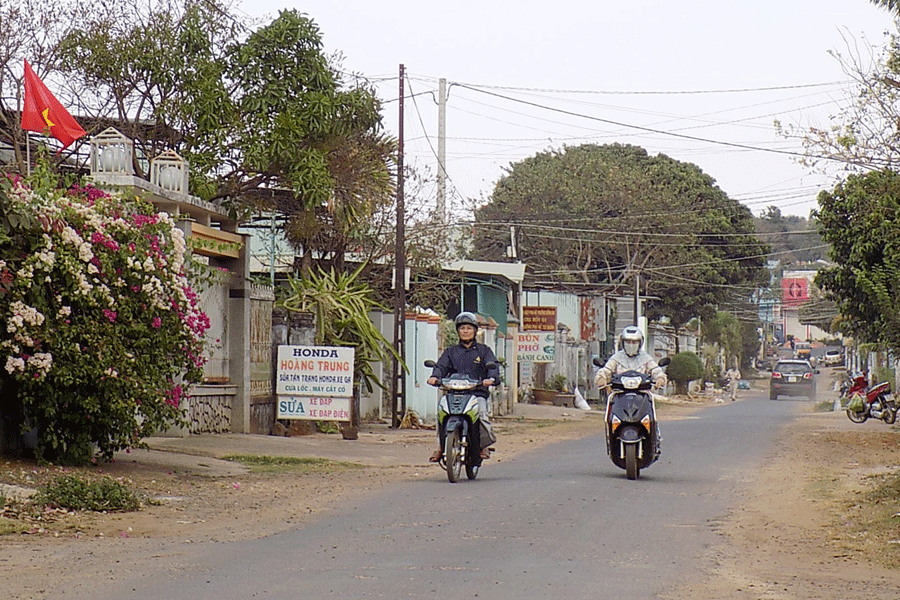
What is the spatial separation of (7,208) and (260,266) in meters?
19.0

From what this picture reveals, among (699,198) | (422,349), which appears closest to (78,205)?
(422,349)

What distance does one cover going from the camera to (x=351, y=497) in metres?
12.0

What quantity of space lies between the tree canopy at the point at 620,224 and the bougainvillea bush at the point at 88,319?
3758cm

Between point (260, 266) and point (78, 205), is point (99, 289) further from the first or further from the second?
point (260, 266)

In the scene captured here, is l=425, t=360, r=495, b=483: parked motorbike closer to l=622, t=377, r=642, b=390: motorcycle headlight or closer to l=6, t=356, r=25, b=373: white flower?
l=622, t=377, r=642, b=390: motorcycle headlight

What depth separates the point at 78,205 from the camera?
12367 millimetres

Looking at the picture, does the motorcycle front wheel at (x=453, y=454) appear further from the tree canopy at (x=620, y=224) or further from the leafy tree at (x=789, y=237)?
the leafy tree at (x=789, y=237)

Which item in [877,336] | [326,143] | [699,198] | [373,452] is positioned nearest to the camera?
[373,452]

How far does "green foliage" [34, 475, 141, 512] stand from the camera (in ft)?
34.2

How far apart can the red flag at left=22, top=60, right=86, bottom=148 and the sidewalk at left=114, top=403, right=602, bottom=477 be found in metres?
4.58

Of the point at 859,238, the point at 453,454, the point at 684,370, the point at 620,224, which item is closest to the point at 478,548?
the point at 453,454

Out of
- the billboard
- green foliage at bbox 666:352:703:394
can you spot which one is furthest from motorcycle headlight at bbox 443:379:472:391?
green foliage at bbox 666:352:703:394

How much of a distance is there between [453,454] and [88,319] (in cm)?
395

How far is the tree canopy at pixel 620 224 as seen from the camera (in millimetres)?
54719
